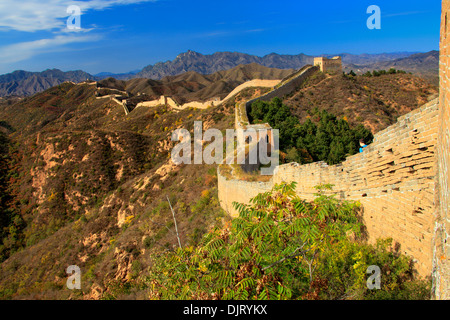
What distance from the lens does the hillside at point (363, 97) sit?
33500 mm

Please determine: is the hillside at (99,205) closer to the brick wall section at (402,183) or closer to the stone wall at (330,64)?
the brick wall section at (402,183)

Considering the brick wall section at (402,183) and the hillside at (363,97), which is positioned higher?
the hillside at (363,97)

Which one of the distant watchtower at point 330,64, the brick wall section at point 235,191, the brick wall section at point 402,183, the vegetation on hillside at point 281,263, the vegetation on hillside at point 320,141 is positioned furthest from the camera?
the distant watchtower at point 330,64

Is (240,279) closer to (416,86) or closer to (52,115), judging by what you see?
(416,86)

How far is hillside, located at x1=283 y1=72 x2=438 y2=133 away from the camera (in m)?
33.5

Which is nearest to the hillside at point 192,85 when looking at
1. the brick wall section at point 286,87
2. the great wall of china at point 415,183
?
the brick wall section at point 286,87

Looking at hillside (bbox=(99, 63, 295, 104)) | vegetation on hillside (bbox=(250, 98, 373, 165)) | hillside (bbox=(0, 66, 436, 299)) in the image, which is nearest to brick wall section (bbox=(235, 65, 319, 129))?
hillside (bbox=(0, 66, 436, 299))

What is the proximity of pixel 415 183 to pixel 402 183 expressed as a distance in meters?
0.36

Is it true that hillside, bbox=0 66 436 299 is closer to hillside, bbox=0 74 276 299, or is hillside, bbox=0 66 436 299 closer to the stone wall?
hillside, bbox=0 74 276 299

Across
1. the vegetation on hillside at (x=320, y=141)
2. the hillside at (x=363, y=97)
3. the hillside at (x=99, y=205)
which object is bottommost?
the hillside at (x=99, y=205)

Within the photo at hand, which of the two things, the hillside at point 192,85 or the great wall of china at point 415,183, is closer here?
the great wall of china at point 415,183

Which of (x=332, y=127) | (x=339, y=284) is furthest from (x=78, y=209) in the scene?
(x=339, y=284)

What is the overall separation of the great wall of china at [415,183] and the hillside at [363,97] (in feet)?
86.6

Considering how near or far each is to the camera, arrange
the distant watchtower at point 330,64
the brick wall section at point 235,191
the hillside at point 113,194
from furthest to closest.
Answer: the distant watchtower at point 330,64 → the hillside at point 113,194 → the brick wall section at point 235,191
